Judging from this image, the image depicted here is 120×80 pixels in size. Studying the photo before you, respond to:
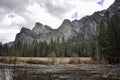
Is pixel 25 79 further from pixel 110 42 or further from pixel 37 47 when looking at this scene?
pixel 37 47

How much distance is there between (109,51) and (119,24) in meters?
9.27

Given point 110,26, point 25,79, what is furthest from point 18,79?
point 110,26

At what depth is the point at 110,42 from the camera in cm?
6762

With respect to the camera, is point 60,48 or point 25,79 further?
point 60,48

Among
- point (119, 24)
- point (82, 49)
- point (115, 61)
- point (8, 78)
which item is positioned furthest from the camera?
point (82, 49)

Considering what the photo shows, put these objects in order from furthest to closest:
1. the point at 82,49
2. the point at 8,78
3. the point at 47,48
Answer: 1. the point at 47,48
2. the point at 82,49
3. the point at 8,78

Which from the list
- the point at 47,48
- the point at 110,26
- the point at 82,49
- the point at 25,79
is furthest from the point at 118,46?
the point at 47,48

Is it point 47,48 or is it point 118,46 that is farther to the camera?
point 47,48

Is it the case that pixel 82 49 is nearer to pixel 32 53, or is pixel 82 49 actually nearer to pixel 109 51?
pixel 32 53

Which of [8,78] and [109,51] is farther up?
[109,51]

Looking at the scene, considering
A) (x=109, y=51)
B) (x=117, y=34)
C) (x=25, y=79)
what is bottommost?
(x=25, y=79)

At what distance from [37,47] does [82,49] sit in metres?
33.7

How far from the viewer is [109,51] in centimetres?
6594

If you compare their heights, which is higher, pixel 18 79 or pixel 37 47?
pixel 37 47
